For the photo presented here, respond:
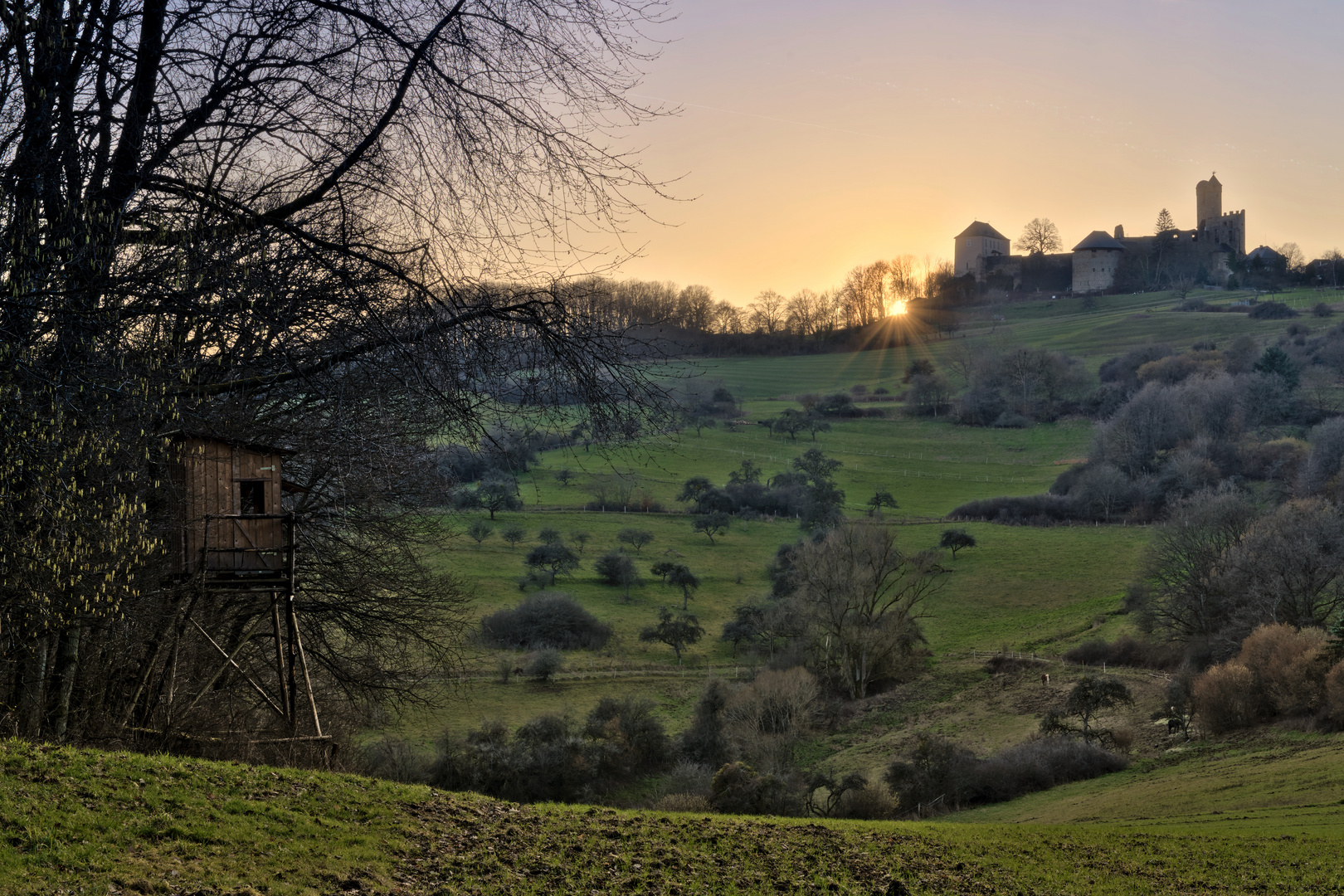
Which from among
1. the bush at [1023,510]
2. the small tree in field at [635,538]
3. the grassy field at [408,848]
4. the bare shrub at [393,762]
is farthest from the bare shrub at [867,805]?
the bush at [1023,510]

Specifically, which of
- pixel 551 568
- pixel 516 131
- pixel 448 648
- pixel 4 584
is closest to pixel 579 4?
pixel 516 131

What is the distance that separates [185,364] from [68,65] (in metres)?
1.56

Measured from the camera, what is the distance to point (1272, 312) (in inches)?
3927

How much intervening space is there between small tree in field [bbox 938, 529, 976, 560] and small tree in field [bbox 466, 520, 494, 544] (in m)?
22.2

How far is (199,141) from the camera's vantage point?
5.17 meters

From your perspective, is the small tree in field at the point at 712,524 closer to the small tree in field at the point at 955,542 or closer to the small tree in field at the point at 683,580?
the small tree in field at the point at 683,580

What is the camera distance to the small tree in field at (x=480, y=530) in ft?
152

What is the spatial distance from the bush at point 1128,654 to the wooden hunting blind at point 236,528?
3229 cm

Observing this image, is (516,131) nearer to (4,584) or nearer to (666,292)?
(666,292)

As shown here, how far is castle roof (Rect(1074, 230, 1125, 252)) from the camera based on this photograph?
130875 mm

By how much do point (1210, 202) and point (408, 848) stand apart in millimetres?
152090

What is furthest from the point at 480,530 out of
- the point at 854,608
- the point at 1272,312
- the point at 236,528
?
the point at 1272,312

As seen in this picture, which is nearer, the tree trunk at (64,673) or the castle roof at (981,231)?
the tree trunk at (64,673)

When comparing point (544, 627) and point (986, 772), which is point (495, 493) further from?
point (986, 772)
